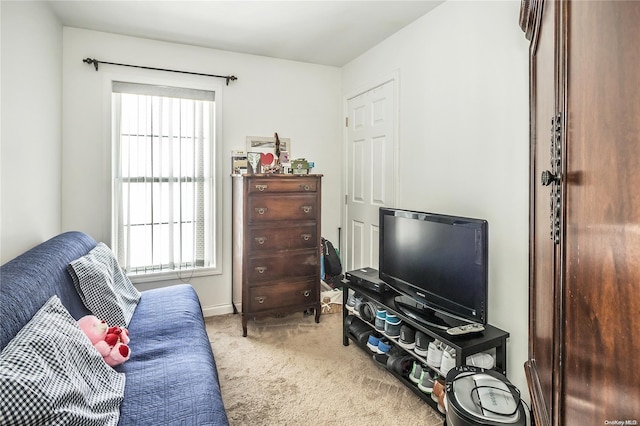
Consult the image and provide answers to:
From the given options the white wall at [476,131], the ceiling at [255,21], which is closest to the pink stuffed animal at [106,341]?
the white wall at [476,131]

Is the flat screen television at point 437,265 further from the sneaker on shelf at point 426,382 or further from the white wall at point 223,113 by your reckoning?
the white wall at point 223,113

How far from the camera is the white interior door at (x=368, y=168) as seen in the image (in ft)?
9.97

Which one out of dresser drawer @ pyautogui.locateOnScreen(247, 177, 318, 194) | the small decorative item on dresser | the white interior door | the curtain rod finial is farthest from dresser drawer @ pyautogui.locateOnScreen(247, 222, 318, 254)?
the curtain rod finial

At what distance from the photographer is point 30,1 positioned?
213 centimetres

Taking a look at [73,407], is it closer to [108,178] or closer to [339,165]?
[108,178]

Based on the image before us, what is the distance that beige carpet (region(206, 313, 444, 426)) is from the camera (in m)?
1.94

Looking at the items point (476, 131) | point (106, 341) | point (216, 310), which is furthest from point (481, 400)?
point (216, 310)

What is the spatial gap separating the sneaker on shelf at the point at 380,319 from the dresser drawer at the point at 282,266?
0.90m

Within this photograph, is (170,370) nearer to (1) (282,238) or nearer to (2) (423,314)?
(2) (423,314)

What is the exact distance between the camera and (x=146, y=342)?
1826 mm

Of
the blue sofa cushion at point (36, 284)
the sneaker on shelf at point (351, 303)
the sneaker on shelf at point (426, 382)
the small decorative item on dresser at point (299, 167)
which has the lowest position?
the sneaker on shelf at point (426, 382)

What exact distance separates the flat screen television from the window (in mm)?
1799

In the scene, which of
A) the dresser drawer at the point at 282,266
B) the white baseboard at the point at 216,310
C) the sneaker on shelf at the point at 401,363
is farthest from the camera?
the white baseboard at the point at 216,310

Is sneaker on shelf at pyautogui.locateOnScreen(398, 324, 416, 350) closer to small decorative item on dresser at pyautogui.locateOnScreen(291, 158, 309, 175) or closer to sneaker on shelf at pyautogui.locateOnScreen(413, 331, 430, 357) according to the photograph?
sneaker on shelf at pyautogui.locateOnScreen(413, 331, 430, 357)
